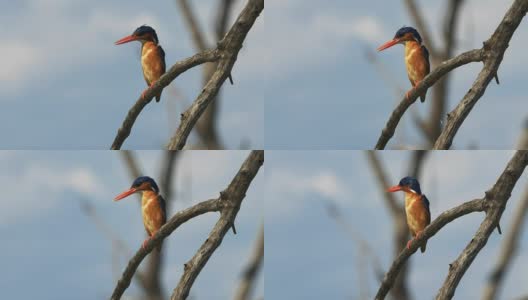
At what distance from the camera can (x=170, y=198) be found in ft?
11.9

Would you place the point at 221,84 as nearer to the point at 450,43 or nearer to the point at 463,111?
the point at 463,111

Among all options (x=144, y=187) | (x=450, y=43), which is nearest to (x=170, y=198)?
(x=144, y=187)

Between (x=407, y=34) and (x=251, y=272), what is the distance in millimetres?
1090

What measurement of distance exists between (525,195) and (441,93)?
554mm

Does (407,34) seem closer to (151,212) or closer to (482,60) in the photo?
(482,60)

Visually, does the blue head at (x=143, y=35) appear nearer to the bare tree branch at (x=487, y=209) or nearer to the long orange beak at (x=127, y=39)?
the long orange beak at (x=127, y=39)

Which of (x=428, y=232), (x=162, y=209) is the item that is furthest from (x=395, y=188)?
(x=162, y=209)

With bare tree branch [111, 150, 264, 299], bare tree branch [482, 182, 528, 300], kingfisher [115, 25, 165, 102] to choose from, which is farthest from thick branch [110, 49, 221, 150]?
bare tree branch [482, 182, 528, 300]

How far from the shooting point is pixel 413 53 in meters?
3.57

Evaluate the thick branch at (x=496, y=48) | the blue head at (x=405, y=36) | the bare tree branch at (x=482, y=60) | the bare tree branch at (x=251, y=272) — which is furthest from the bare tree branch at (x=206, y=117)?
the thick branch at (x=496, y=48)

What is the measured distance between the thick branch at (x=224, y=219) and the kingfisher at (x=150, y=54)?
1.69ft

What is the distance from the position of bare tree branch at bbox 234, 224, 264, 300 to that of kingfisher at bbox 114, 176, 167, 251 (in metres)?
0.47

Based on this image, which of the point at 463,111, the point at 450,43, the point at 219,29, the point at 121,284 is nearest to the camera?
the point at 463,111

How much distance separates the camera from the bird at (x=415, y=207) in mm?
3473
